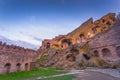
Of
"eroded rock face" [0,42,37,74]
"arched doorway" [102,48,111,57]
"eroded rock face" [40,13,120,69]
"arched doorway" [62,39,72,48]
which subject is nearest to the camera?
"eroded rock face" [0,42,37,74]

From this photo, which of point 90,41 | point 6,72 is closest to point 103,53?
point 90,41

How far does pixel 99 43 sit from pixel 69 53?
30.1 ft

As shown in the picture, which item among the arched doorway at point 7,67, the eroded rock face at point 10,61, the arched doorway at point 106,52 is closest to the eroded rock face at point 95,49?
the arched doorway at point 106,52

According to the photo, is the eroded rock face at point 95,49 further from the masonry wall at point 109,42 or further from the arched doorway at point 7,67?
the arched doorway at point 7,67

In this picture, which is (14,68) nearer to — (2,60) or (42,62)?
(2,60)

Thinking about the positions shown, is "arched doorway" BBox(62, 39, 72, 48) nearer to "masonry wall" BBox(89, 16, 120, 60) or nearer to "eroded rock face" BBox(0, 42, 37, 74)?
"masonry wall" BBox(89, 16, 120, 60)

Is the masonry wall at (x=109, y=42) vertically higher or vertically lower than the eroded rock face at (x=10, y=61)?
higher

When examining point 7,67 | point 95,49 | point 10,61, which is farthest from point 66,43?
point 7,67

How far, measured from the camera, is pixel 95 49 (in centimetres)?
3253

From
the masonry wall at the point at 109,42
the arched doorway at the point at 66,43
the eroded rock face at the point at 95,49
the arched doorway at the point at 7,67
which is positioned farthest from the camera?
the arched doorway at the point at 66,43

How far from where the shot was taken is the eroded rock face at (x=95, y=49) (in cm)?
2531

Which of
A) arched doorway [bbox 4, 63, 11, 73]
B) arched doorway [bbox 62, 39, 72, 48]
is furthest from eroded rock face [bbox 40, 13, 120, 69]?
arched doorway [bbox 4, 63, 11, 73]

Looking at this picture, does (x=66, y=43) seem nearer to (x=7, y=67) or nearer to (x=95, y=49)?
(x=95, y=49)

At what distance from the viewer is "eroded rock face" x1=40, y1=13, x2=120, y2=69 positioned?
2531 cm
